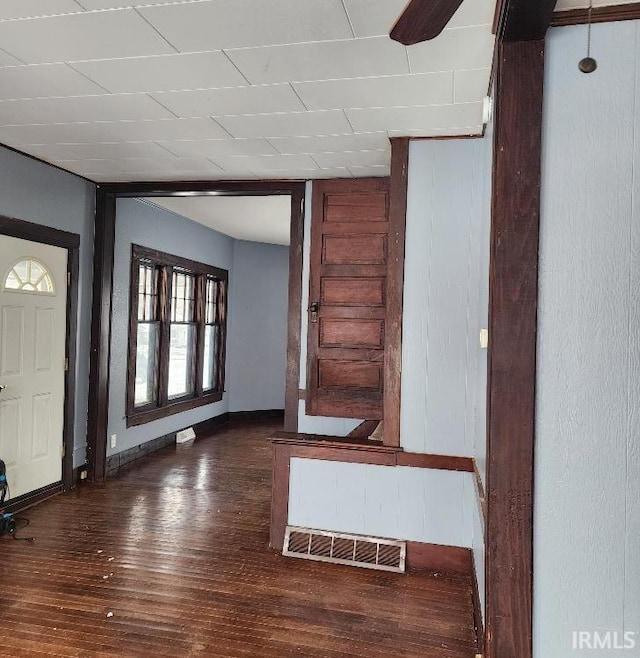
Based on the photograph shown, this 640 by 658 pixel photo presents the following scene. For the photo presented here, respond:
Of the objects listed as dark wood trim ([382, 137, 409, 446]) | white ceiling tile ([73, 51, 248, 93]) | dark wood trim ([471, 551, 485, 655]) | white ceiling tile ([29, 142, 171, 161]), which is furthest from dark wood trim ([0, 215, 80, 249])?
dark wood trim ([471, 551, 485, 655])

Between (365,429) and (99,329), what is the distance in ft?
8.53

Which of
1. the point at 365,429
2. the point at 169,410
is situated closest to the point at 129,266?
the point at 169,410

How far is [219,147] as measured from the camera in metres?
3.93

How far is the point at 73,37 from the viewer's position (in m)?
2.46

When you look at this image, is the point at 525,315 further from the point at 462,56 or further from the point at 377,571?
the point at 377,571

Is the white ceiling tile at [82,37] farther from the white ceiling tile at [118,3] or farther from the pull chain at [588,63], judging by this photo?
the pull chain at [588,63]

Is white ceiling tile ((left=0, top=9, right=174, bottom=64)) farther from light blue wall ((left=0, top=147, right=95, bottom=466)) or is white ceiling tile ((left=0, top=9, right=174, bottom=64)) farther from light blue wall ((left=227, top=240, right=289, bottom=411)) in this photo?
light blue wall ((left=227, top=240, right=289, bottom=411))

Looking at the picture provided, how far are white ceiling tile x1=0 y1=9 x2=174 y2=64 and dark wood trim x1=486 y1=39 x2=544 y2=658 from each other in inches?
58.7

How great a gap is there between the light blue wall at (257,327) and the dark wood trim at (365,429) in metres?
4.26

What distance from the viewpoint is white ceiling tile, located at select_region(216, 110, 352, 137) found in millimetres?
3303

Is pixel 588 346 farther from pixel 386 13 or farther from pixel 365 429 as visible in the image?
pixel 365 429

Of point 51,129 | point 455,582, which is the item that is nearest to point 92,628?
point 455,582

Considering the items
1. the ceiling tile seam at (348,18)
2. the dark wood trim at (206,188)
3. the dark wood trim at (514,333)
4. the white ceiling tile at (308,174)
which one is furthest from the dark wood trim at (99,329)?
the dark wood trim at (514,333)

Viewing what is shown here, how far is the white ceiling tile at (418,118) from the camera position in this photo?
3141mm
